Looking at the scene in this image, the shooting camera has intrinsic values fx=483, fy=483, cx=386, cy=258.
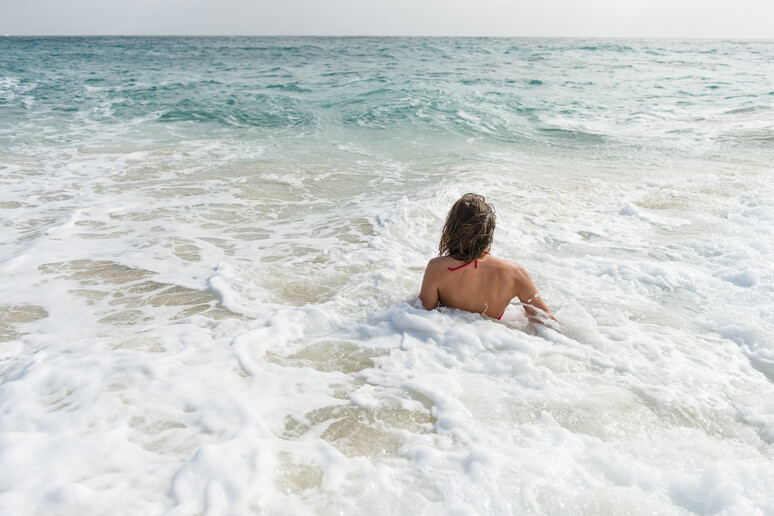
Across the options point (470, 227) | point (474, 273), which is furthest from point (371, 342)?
point (470, 227)

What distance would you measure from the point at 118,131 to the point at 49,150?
2.55 m

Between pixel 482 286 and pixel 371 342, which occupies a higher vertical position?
pixel 482 286

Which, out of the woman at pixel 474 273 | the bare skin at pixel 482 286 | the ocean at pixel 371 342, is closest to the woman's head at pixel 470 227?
the woman at pixel 474 273

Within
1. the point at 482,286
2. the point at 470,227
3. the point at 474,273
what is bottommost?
the point at 482,286

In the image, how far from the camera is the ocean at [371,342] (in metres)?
2.09

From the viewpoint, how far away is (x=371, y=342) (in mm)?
3285

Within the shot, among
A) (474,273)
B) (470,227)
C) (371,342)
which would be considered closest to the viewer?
(470,227)

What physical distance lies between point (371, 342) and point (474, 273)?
2.84 feet

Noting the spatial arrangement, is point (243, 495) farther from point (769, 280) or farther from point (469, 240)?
point (769, 280)

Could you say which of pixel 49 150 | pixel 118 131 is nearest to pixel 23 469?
pixel 49 150

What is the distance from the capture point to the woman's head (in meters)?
3.17

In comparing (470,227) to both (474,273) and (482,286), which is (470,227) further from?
(482,286)

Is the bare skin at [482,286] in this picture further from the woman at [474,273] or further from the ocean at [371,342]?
the ocean at [371,342]

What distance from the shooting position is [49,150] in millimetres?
9859
